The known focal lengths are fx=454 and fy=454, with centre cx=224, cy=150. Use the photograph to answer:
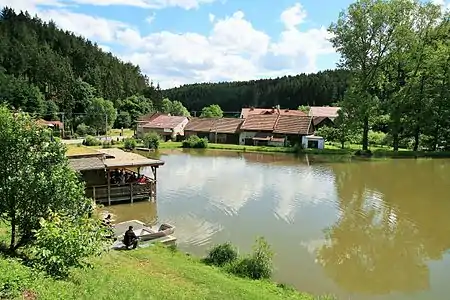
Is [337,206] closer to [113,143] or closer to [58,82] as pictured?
[113,143]

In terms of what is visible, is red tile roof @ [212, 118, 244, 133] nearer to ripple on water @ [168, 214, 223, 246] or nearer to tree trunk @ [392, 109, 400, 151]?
tree trunk @ [392, 109, 400, 151]

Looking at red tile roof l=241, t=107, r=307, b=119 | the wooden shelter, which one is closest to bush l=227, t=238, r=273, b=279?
the wooden shelter

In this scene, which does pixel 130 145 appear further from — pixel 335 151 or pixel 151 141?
pixel 335 151

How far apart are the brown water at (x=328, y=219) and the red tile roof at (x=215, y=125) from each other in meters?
25.0

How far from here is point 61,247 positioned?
32.2 ft

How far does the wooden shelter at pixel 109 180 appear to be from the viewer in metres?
25.0

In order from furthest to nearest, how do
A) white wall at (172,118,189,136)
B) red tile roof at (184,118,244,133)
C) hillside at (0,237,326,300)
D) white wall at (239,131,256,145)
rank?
1. white wall at (172,118,189,136)
2. red tile roof at (184,118,244,133)
3. white wall at (239,131,256,145)
4. hillside at (0,237,326,300)

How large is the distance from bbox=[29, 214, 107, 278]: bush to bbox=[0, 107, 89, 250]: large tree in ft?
4.10

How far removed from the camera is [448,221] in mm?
22906

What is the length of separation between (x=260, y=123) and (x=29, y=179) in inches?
2092

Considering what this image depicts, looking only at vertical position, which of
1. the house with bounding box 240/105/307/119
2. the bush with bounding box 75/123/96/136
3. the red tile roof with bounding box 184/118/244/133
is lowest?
the bush with bounding box 75/123/96/136

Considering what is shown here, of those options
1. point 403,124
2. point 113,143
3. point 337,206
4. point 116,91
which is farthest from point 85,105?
point 337,206

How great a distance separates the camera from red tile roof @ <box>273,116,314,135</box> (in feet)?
193

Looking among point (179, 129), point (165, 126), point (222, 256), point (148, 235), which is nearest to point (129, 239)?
point (148, 235)
